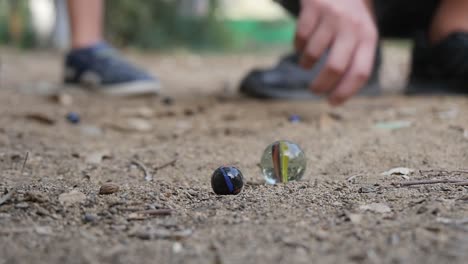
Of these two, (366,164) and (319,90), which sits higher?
(319,90)

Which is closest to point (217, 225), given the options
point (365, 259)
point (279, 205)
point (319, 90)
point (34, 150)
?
point (279, 205)

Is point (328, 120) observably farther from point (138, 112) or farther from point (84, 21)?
point (84, 21)

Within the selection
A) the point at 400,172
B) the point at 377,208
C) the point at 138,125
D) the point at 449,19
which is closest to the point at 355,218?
the point at 377,208

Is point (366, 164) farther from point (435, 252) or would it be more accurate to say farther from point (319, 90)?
point (435, 252)

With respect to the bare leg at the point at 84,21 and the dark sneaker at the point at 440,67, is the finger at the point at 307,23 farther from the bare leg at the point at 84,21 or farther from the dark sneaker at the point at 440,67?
the bare leg at the point at 84,21

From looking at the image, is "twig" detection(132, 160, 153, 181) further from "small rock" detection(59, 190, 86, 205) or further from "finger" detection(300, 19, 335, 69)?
"finger" detection(300, 19, 335, 69)

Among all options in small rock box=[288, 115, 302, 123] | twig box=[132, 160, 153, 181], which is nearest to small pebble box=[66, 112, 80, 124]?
twig box=[132, 160, 153, 181]
